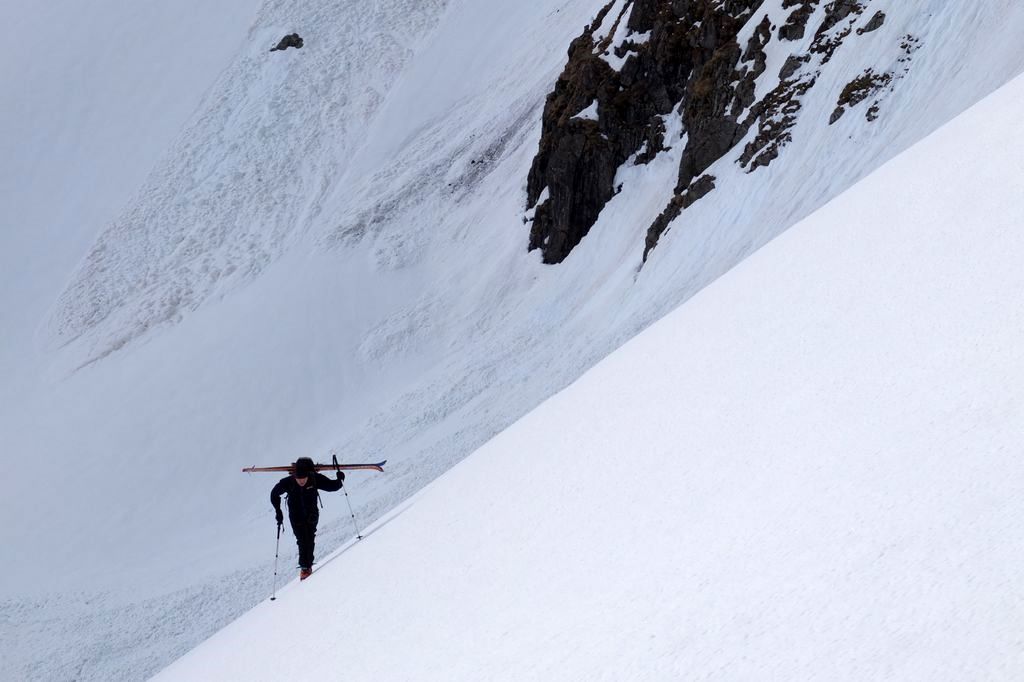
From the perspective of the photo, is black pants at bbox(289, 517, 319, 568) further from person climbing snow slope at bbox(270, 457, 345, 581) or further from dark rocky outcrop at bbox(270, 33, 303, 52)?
dark rocky outcrop at bbox(270, 33, 303, 52)

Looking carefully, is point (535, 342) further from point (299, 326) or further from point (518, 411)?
point (299, 326)

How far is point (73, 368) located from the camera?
36844mm

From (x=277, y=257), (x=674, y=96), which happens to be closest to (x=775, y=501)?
(x=674, y=96)

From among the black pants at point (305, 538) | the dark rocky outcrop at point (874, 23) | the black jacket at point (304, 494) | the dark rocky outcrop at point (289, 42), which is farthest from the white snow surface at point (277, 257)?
the black pants at point (305, 538)

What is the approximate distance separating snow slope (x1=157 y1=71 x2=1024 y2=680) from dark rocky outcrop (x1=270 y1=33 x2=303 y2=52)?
44.0 metres

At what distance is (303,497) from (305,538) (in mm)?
520

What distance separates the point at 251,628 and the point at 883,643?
640 cm

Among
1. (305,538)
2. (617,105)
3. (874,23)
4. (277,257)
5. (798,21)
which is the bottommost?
(305,538)

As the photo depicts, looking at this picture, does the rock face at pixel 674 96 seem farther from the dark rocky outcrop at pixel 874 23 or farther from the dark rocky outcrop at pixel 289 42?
the dark rocky outcrop at pixel 289 42

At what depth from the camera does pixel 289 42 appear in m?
47.4

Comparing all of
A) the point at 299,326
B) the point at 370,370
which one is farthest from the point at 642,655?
the point at 299,326

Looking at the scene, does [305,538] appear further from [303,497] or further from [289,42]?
[289,42]

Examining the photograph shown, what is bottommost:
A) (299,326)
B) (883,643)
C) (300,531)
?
(883,643)

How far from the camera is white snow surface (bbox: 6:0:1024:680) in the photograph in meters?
23.2
